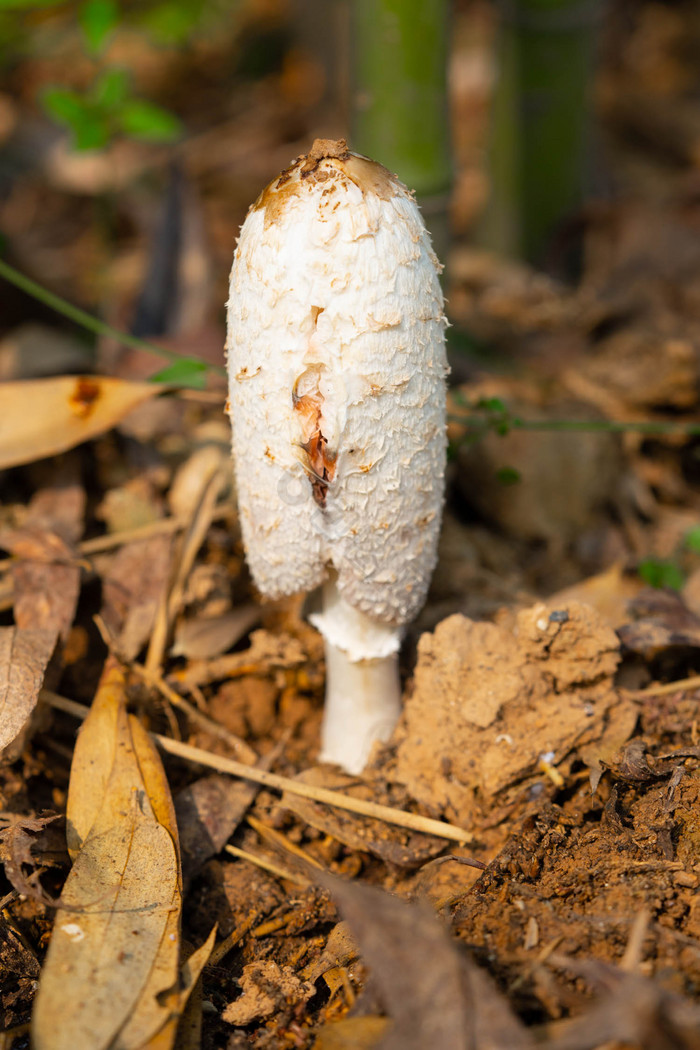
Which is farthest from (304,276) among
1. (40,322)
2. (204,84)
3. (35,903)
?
(204,84)

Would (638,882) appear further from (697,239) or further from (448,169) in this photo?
(697,239)

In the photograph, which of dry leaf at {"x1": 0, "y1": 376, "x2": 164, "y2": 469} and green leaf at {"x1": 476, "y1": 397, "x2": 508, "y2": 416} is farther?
dry leaf at {"x1": 0, "y1": 376, "x2": 164, "y2": 469}

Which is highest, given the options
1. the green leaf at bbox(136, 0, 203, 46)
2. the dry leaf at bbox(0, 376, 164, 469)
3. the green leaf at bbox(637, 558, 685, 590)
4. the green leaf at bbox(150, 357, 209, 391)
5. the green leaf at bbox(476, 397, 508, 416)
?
the green leaf at bbox(136, 0, 203, 46)

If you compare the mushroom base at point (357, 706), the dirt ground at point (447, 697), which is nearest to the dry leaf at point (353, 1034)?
the dirt ground at point (447, 697)

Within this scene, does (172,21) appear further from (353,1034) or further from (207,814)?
(353,1034)

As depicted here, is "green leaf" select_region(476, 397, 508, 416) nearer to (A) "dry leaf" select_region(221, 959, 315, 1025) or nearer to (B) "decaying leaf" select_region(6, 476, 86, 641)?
(B) "decaying leaf" select_region(6, 476, 86, 641)

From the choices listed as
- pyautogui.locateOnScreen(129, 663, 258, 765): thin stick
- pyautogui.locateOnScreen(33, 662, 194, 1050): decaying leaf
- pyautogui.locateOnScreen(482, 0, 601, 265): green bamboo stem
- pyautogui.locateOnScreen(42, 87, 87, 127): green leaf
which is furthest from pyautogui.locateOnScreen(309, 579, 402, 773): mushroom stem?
pyautogui.locateOnScreen(482, 0, 601, 265): green bamboo stem
